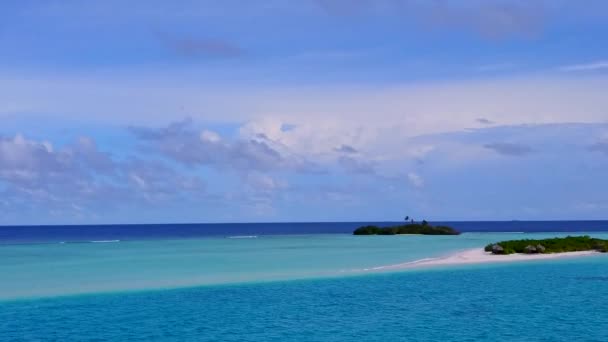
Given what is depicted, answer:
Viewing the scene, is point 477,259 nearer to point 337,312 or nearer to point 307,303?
point 307,303

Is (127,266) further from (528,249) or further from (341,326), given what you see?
(528,249)

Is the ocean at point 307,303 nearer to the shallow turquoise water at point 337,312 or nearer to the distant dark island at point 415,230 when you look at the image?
the shallow turquoise water at point 337,312

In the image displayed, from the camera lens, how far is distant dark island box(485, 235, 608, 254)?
75812mm

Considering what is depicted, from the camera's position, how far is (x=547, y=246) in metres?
78.6

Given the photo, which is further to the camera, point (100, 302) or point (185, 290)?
point (185, 290)

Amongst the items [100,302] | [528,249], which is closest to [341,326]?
[100,302]

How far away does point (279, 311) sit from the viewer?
3747cm

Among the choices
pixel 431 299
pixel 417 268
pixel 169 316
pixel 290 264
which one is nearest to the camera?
pixel 169 316

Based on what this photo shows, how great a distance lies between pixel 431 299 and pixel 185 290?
55.0ft

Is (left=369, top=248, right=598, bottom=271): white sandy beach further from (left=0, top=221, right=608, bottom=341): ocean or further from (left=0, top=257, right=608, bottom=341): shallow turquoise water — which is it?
(left=0, top=257, right=608, bottom=341): shallow turquoise water

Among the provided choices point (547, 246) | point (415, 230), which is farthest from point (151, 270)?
point (415, 230)

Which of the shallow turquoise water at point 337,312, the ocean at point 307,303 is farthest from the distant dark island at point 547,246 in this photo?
the shallow turquoise water at point 337,312

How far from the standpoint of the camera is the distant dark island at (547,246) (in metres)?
75.8

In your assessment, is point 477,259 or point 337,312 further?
point 477,259
